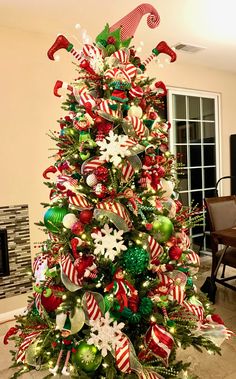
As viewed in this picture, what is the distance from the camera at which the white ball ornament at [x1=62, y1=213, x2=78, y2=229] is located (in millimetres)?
1411

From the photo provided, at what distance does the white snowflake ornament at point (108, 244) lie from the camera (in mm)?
1354

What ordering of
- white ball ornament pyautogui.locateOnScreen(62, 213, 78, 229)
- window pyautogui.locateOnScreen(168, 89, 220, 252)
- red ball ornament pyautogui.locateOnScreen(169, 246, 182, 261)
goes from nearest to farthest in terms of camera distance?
white ball ornament pyautogui.locateOnScreen(62, 213, 78, 229) < red ball ornament pyautogui.locateOnScreen(169, 246, 182, 261) < window pyautogui.locateOnScreen(168, 89, 220, 252)

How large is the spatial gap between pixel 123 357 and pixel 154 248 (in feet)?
1.58

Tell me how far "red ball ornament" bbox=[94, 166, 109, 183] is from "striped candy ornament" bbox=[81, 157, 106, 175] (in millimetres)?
19

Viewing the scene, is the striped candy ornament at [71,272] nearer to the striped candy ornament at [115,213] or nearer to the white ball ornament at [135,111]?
the striped candy ornament at [115,213]

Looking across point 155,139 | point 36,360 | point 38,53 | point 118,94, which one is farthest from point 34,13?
point 36,360

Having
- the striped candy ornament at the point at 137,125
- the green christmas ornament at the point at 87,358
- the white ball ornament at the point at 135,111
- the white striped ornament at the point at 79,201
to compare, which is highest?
the white ball ornament at the point at 135,111

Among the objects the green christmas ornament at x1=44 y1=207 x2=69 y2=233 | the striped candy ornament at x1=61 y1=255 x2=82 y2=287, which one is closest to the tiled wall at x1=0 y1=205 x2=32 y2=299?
the green christmas ornament at x1=44 y1=207 x2=69 y2=233

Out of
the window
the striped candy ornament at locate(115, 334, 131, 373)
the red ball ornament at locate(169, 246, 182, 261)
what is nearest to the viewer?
the striped candy ornament at locate(115, 334, 131, 373)

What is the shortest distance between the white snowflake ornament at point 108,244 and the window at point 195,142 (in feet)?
8.11

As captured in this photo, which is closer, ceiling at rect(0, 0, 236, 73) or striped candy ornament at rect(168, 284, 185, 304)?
striped candy ornament at rect(168, 284, 185, 304)

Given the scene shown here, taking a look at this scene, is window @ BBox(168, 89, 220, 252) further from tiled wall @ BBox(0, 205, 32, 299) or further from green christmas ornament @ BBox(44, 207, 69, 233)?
green christmas ornament @ BBox(44, 207, 69, 233)

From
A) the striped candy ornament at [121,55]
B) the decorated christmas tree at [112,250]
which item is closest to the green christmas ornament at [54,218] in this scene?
the decorated christmas tree at [112,250]

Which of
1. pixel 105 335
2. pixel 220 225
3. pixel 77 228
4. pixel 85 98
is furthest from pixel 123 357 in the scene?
pixel 220 225
